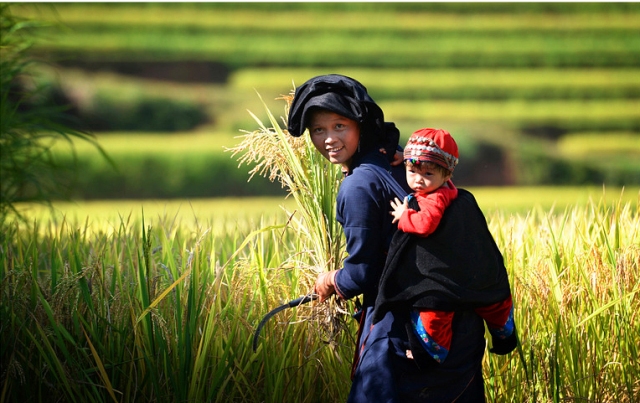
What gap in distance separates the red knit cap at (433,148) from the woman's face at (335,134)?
226 millimetres

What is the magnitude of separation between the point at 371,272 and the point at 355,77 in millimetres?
10281

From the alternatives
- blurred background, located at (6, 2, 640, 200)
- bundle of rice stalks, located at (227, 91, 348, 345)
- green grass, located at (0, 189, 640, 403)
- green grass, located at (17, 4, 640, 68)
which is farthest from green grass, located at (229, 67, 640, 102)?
bundle of rice stalks, located at (227, 91, 348, 345)

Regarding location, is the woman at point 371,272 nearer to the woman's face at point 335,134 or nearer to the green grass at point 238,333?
the woman's face at point 335,134

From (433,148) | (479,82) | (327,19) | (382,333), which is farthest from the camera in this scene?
(327,19)

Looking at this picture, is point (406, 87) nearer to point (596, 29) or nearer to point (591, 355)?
point (596, 29)

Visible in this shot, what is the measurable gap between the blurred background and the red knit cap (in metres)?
8.62

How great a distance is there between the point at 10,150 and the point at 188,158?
20.7ft

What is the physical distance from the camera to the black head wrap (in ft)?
5.81

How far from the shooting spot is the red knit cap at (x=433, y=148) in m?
1.60

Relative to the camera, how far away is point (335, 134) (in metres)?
1.82

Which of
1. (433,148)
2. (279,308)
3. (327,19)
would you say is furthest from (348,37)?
(433,148)

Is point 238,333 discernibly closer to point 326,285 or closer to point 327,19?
point 326,285

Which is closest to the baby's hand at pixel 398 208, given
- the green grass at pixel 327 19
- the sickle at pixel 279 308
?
the sickle at pixel 279 308

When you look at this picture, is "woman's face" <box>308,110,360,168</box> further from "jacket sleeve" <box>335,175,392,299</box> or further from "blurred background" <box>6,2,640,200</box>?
"blurred background" <box>6,2,640,200</box>
